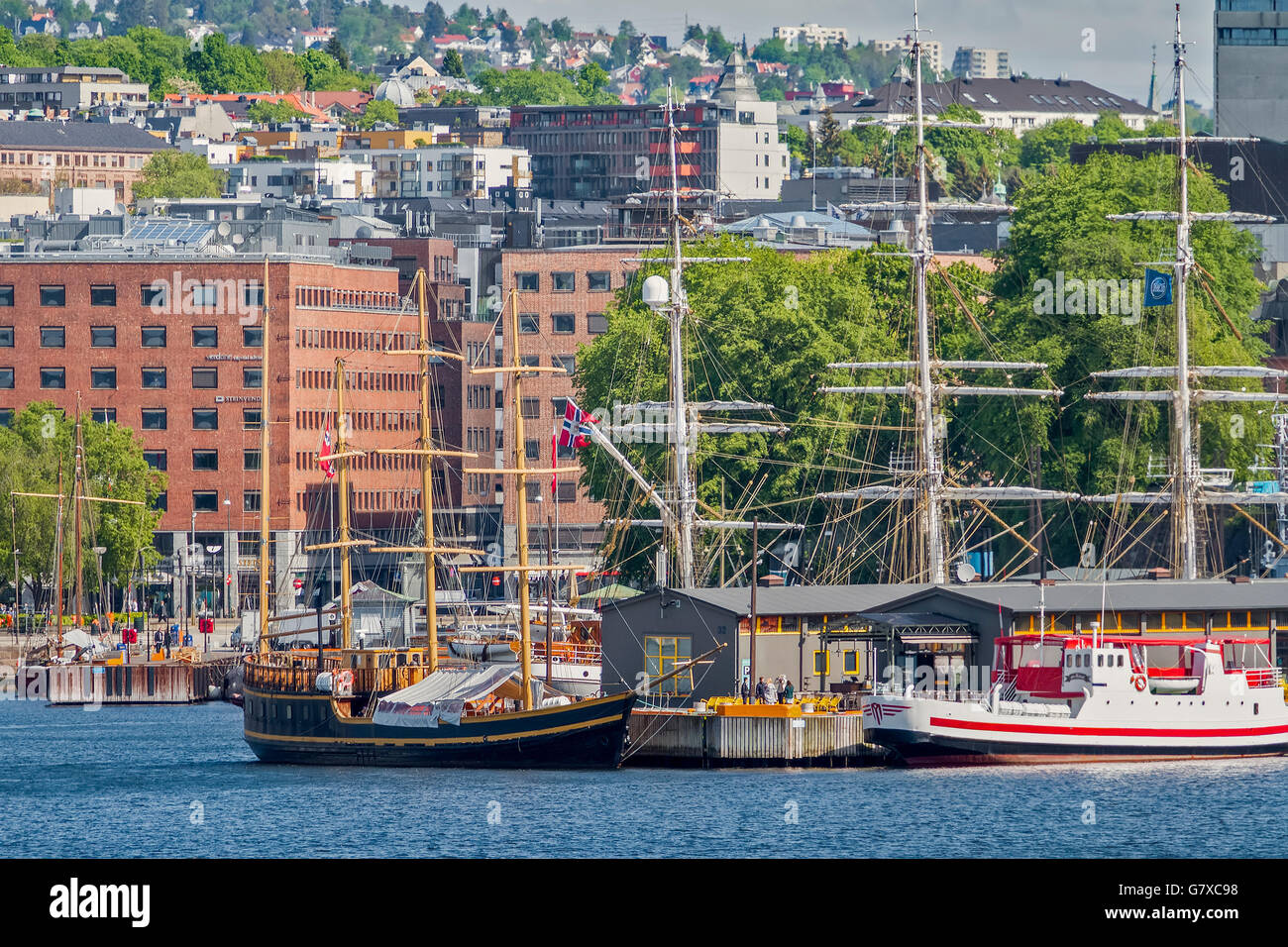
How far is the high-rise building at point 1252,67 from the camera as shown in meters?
158

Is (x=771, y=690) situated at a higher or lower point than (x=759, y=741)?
higher

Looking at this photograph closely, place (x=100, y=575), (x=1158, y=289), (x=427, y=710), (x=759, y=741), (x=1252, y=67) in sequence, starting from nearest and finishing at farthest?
(x=759, y=741) → (x=427, y=710) → (x=1158, y=289) → (x=100, y=575) → (x=1252, y=67)

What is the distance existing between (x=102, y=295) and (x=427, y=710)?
9997 centimetres

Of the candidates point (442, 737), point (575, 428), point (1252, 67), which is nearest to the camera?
point (442, 737)

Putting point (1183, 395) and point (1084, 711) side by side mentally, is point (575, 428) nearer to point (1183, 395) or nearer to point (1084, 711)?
point (1183, 395)

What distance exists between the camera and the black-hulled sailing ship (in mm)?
69125

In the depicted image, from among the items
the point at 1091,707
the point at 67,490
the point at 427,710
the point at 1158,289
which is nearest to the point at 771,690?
the point at 1091,707

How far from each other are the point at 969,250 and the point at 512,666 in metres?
100

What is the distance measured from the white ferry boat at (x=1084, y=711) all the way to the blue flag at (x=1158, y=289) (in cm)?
2092

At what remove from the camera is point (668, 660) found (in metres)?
74.8

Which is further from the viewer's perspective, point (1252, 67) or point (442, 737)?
point (1252, 67)

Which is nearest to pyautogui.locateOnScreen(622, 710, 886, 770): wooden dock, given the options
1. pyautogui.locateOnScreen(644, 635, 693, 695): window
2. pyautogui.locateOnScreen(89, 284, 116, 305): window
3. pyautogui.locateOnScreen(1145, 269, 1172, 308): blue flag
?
pyautogui.locateOnScreen(644, 635, 693, 695): window

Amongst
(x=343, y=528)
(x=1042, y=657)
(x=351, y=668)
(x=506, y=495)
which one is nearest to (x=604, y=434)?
(x=343, y=528)

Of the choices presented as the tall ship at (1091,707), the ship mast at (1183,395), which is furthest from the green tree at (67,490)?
the tall ship at (1091,707)
